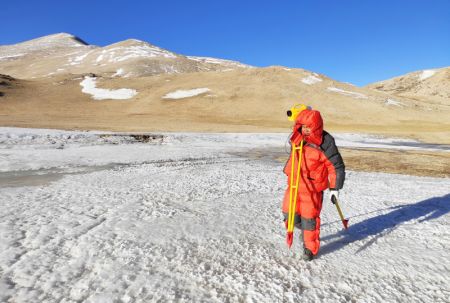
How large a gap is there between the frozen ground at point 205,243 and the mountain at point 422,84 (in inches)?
4201

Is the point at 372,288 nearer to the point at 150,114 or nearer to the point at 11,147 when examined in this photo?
the point at 11,147

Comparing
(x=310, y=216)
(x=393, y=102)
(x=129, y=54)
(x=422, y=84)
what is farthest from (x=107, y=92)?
(x=422, y=84)

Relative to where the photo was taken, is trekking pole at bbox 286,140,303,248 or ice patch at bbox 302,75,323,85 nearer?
trekking pole at bbox 286,140,303,248

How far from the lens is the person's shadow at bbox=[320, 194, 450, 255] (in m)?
5.49

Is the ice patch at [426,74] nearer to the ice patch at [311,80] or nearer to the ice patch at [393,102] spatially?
the ice patch at [393,102]

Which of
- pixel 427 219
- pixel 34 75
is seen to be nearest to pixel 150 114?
pixel 427 219

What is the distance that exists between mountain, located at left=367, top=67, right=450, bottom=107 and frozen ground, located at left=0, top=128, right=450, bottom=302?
10670cm

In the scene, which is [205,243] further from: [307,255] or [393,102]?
[393,102]

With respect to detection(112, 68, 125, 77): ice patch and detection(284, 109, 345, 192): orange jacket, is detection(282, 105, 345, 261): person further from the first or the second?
detection(112, 68, 125, 77): ice patch

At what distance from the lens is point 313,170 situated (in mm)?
4605

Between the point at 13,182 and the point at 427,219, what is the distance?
10.2m

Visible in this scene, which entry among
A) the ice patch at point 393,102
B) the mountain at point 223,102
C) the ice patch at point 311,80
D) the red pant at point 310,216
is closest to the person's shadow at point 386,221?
the red pant at point 310,216

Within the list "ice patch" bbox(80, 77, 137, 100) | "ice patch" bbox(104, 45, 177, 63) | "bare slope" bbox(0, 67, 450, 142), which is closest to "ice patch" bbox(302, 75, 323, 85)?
"bare slope" bbox(0, 67, 450, 142)

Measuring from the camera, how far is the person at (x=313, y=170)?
449 cm
